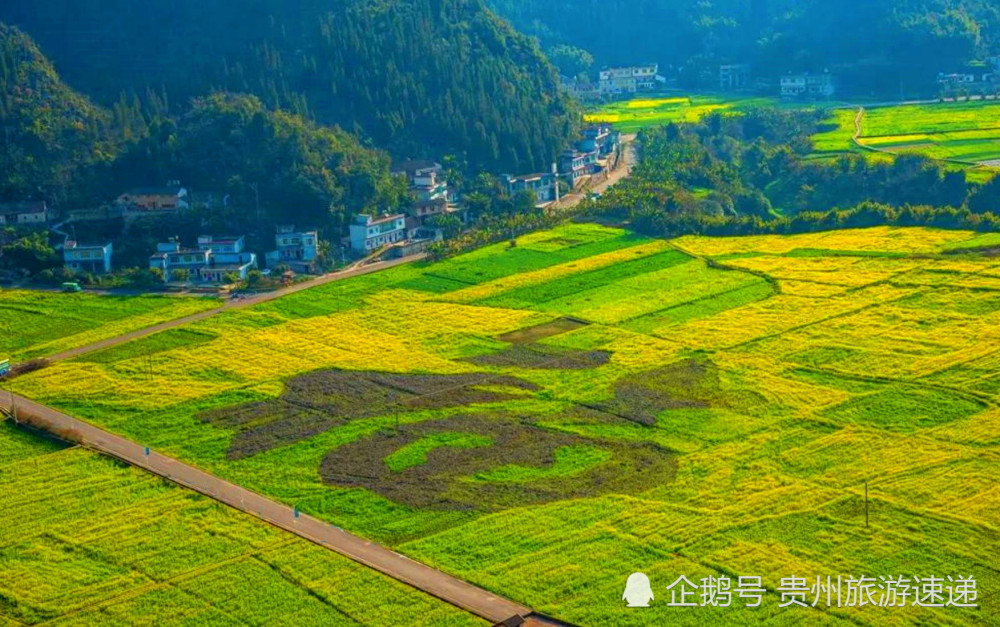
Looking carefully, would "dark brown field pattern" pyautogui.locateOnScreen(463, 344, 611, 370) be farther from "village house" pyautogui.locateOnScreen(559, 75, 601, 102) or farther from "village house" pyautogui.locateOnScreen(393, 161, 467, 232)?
"village house" pyautogui.locateOnScreen(559, 75, 601, 102)

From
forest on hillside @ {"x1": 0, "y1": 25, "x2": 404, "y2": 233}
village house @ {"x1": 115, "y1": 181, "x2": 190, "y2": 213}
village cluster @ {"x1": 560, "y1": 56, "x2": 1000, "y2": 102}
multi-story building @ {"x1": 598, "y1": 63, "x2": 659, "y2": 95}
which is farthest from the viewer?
multi-story building @ {"x1": 598, "y1": 63, "x2": 659, "y2": 95}

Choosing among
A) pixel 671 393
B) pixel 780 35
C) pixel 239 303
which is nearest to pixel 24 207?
Answer: pixel 239 303

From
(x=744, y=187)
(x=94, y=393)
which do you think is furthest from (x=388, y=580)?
(x=744, y=187)

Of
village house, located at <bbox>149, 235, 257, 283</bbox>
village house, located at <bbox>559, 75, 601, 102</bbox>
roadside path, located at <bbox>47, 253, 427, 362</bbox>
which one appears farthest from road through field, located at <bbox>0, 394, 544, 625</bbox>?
village house, located at <bbox>559, 75, 601, 102</bbox>

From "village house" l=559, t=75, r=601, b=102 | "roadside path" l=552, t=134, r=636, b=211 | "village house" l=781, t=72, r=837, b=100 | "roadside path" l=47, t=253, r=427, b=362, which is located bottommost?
"roadside path" l=47, t=253, r=427, b=362

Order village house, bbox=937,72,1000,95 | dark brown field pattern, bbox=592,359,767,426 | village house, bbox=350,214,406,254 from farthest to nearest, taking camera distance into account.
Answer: village house, bbox=937,72,1000,95 < village house, bbox=350,214,406,254 < dark brown field pattern, bbox=592,359,767,426

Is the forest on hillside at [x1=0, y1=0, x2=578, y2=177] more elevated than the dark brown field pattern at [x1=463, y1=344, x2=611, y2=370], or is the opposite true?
the forest on hillside at [x1=0, y1=0, x2=578, y2=177]
